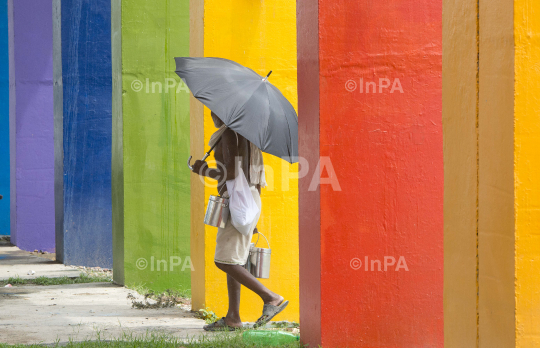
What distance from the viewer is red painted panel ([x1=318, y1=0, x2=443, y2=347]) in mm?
4617

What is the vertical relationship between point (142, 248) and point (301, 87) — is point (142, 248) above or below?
below

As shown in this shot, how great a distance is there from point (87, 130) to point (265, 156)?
14.7 ft

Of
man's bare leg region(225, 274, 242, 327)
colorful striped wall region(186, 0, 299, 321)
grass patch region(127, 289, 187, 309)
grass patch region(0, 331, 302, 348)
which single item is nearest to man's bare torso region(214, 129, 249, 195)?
man's bare leg region(225, 274, 242, 327)

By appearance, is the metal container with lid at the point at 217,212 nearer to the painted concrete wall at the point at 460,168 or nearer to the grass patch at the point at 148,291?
the grass patch at the point at 148,291

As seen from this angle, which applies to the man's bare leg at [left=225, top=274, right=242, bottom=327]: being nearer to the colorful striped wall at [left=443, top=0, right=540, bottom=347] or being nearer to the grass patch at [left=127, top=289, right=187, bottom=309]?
the grass patch at [left=127, top=289, right=187, bottom=309]

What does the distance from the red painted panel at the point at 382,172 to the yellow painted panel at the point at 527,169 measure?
222 cm

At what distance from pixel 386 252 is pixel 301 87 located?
1321mm

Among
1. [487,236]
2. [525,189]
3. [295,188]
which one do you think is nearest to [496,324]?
[487,236]

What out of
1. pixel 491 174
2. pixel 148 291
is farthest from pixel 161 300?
pixel 491 174

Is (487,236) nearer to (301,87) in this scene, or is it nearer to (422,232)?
(422,232)

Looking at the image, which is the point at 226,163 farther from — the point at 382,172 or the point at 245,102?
the point at 382,172

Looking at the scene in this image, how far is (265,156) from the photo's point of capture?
6531 mm

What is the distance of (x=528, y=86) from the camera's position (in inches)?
97.3

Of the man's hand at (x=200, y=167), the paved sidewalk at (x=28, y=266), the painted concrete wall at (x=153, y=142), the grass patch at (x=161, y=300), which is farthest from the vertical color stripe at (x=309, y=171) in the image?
the paved sidewalk at (x=28, y=266)
